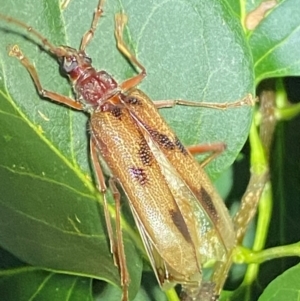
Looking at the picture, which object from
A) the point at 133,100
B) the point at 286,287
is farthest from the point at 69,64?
the point at 286,287

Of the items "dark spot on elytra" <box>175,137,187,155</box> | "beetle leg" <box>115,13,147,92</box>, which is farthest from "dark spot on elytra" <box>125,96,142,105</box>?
"dark spot on elytra" <box>175,137,187,155</box>

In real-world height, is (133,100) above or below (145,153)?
above

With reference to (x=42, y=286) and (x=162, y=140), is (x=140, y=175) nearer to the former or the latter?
(x=162, y=140)

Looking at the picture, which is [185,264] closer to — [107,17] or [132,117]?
[132,117]

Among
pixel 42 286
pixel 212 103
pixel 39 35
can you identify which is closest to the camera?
pixel 39 35

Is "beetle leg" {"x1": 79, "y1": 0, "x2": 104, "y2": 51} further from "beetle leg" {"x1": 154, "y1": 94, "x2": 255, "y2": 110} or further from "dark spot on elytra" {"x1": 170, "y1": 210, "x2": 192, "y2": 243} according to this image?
"dark spot on elytra" {"x1": 170, "y1": 210, "x2": 192, "y2": 243}

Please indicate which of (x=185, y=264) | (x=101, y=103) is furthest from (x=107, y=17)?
(x=185, y=264)
